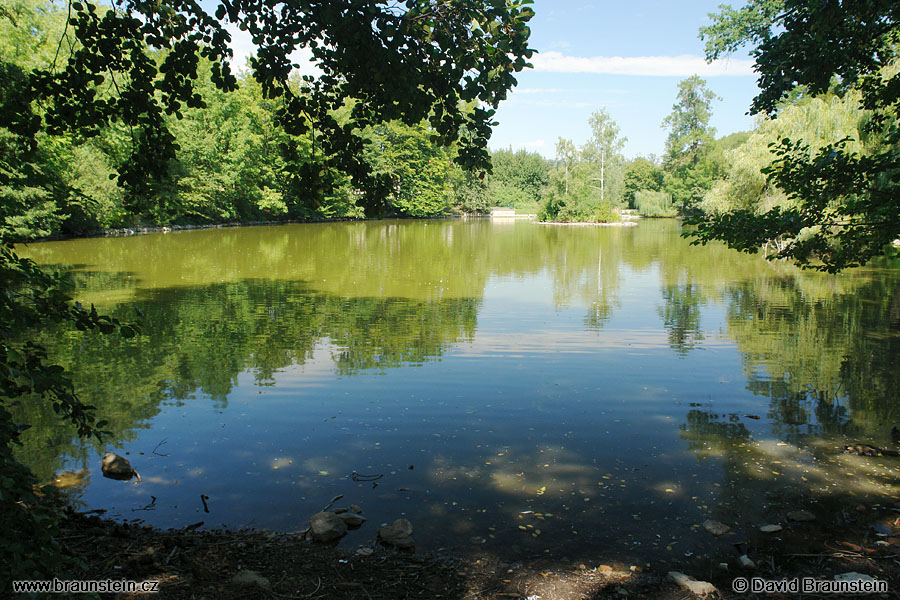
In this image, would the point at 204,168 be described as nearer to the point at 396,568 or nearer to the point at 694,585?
the point at 396,568

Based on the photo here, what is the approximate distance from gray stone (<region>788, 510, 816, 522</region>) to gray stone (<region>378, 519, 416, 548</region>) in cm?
301

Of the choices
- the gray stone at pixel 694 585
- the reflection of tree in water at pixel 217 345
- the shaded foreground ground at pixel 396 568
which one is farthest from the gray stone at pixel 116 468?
the gray stone at pixel 694 585

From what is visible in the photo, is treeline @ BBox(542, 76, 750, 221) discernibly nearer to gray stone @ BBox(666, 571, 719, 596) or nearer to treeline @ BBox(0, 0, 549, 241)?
treeline @ BBox(0, 0, 549, 241)

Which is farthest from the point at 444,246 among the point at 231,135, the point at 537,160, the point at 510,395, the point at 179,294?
the point at 537,160

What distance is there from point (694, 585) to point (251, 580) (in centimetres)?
272

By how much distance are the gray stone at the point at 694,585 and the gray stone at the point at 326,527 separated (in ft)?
7.68

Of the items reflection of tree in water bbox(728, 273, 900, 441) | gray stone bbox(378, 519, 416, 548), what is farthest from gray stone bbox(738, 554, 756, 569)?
reflection of tree in water bbox(728, 273, 900, 441)

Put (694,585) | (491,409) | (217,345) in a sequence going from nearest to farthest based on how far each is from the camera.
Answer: (694,585) < (491,409) < (217,345)

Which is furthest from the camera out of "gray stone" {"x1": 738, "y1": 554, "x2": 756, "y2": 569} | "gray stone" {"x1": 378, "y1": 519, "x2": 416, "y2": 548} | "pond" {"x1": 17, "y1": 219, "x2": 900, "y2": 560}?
"pond" {"x1": 17, "y1": 219, "x2": 900, "y2": 560}

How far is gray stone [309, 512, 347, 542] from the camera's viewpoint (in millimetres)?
4348

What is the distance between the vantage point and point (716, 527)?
4562 mm

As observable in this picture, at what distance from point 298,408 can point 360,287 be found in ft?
32.1

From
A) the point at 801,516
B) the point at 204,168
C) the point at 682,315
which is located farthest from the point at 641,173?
the point at 801,516

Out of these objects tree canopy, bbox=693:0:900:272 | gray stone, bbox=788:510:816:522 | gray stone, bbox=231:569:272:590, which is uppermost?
tree canopy, bbox=693:0:900:272
